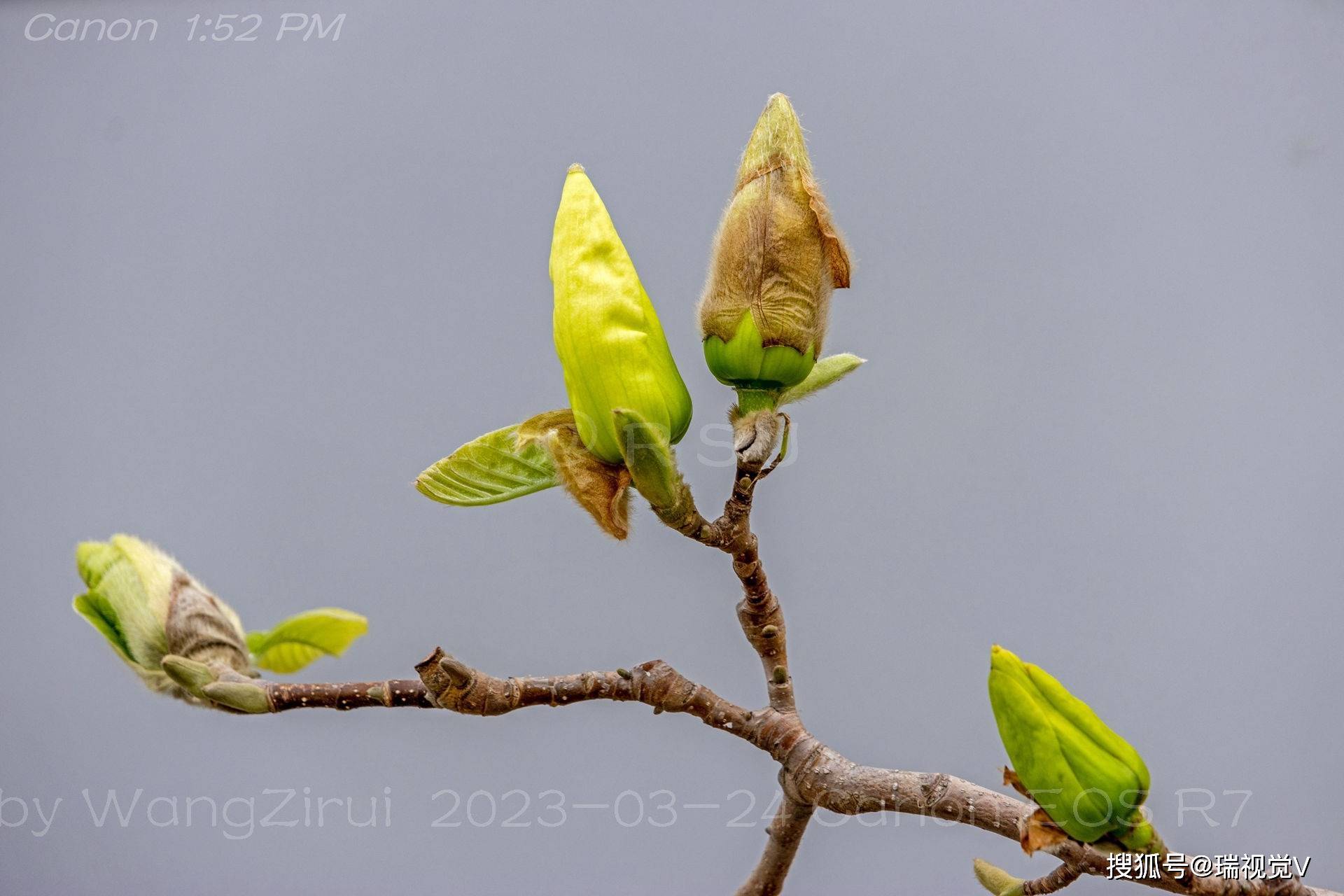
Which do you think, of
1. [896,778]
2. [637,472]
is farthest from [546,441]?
[896,778]

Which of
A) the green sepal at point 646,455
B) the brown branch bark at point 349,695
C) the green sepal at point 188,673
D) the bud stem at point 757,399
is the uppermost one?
the bud stem at point 757,399

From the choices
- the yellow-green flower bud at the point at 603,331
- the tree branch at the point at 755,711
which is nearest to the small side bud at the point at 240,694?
the tree branch at the point at 755,711

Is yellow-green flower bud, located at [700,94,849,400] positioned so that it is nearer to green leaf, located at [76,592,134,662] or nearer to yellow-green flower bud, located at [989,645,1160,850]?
yellow-green flower bud, located at [989,645,1160,850]

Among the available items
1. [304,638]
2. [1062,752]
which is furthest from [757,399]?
[304,638]

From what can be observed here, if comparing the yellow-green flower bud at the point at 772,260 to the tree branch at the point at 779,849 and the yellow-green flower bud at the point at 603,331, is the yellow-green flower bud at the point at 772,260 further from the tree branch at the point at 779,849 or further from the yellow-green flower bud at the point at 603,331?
the tree branch at the point at 779,849

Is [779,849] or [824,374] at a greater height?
[824,374]

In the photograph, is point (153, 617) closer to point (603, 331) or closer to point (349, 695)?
point (349, 695)

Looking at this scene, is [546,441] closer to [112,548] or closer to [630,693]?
[630,693]
